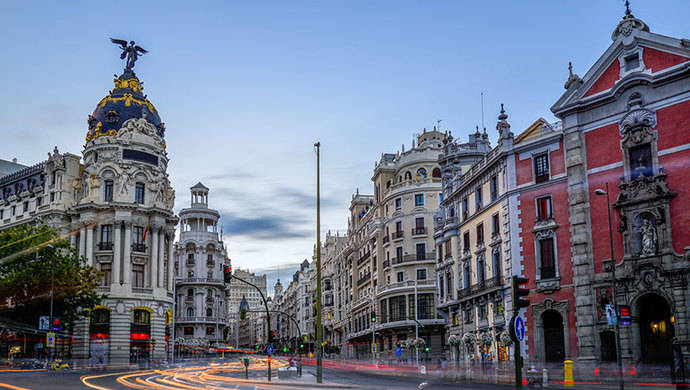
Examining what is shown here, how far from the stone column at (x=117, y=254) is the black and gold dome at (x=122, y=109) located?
424 inches

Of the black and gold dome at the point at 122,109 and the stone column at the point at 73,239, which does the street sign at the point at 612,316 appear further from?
the stone column at the point at 73,239

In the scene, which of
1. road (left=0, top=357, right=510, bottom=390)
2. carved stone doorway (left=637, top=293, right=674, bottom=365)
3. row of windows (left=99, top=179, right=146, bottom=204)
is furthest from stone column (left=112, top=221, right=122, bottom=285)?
carved stone doorway (left=637, top=293, right=674, bottom=365)

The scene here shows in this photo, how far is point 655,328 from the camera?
1473 inches

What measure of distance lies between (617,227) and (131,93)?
61135 mm

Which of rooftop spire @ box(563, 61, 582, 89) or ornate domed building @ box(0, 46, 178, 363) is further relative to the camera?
ornate domed building @ box(0, 46, 178, 363)

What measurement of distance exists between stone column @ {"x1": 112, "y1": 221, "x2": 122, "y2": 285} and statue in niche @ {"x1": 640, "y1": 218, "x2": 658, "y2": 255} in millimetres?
55570

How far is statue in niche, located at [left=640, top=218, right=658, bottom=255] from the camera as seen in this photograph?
122 feet

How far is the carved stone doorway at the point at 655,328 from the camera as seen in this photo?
36.8 meters

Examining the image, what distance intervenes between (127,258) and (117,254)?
1.21m

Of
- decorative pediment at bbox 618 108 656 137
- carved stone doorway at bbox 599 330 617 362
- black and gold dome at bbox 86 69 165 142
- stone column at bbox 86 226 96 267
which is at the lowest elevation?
carved stone doorway at bbox 599 330 617 362

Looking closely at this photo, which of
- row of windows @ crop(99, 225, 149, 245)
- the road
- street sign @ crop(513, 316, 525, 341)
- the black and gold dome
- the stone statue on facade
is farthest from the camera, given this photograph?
the stone statue on facade

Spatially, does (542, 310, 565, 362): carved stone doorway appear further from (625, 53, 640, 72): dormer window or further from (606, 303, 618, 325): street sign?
(625, 53, 640, 72): dormer window

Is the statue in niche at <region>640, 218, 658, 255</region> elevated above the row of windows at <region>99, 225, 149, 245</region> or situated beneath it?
situated beneath

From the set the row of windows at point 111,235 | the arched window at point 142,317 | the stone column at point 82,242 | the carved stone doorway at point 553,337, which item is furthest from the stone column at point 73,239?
the carved stone doorway at point 553,337
